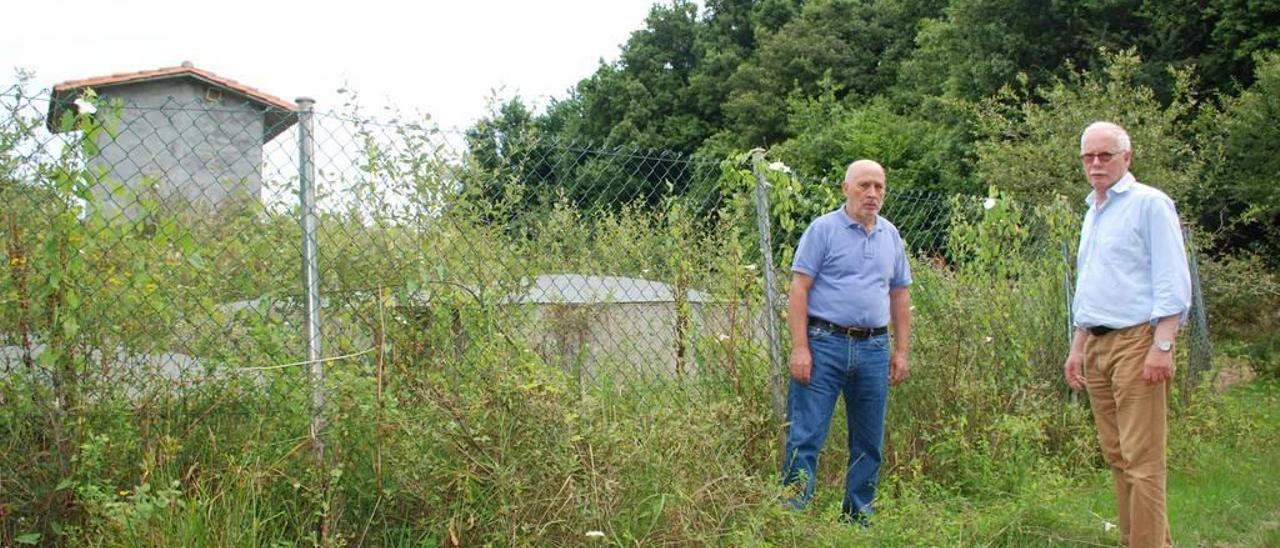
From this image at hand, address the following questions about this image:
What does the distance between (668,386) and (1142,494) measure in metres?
1.83

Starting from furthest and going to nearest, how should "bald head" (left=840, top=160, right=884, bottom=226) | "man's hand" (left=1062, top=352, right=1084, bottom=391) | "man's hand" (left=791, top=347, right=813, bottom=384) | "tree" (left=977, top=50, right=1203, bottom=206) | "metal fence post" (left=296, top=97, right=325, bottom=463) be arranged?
"tree" (left=977, top=50, right=1203, bottom=206)
"bald head" (left=840, top=160, right=884, bottom=226)
"man's hand" (left=791, top=347, right=813, bottom=384)
"man's hand" (left=1062, top=352, right=1084, bottom=391)
"metal fence post" (left=296, top=97, right=325, bottom=463)

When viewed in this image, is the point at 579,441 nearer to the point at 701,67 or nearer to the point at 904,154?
the point at 904,154

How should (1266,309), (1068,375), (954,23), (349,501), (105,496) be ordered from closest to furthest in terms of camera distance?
(105,496)
(349,501)
(1068,375)
(1266,309)
(954,23)

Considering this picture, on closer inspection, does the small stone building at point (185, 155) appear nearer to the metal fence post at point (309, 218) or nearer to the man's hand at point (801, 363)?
the metal fence post at point (309, 218)

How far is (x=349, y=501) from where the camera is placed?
3.42 metres

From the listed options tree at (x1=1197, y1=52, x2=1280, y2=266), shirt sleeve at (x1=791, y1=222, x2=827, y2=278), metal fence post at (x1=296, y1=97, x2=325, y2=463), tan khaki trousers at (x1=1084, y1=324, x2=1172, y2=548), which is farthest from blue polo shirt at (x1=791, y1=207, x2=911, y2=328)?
tree at (x1=1197, y1=52, x2=1280, y2=266)

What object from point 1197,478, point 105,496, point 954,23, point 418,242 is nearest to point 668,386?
point 418,242

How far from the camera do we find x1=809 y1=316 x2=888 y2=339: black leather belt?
176 inches

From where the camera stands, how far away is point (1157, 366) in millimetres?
3717

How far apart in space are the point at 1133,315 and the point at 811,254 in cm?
123

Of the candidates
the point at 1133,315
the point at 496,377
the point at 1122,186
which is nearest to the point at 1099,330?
the point at 1133,315

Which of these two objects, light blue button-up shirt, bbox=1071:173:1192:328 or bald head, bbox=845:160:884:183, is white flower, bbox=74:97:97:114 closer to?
bald head, bbox=845:160:884:183

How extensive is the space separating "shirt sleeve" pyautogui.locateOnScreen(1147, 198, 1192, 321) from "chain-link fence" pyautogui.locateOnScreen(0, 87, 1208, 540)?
1553mm

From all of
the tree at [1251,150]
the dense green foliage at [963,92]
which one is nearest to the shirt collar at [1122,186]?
the dense green foliage at [963,92]
